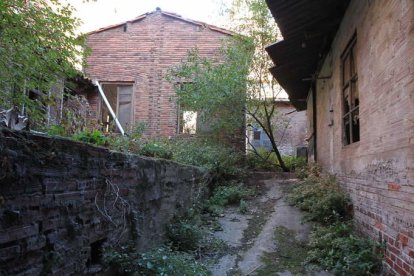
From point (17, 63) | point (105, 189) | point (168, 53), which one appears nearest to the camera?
point (105, 189)

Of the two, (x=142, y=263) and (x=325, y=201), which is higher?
(x=325, y=201)

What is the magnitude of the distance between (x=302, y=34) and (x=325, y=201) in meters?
3.39

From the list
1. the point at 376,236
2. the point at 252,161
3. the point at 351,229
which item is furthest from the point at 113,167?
the point at 252,161

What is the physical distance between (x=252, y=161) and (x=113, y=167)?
9751mm

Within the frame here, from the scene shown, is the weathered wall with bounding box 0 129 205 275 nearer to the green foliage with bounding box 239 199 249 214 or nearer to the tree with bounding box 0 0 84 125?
the tree with bounding box 0 0 84 125

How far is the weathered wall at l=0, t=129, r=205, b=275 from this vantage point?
7.42 ft

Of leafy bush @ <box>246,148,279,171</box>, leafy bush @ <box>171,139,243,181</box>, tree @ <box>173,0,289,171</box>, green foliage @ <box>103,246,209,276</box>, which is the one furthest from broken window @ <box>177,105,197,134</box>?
green foliage @ <box>103,246,209,276</box>

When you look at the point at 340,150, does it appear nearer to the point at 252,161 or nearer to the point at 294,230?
the point at 294,230

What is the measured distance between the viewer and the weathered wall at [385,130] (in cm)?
361

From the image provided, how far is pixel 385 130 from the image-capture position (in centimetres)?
430

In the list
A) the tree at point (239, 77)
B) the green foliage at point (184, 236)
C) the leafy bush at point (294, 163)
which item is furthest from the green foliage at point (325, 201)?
the leafy bush at point (294, 163)

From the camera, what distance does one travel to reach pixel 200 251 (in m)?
5.58

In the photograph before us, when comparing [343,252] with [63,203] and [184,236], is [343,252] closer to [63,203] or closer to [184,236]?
[184,236]

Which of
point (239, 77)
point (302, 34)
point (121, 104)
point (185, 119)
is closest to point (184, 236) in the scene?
point (302, 34)
